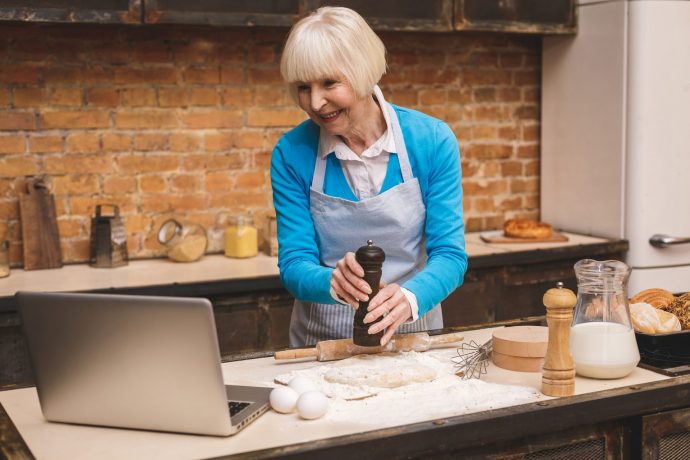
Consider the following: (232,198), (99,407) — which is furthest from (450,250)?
(232,198)

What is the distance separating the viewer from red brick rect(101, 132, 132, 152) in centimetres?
379

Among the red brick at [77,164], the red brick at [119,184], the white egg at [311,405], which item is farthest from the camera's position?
the red brick at [119,184]

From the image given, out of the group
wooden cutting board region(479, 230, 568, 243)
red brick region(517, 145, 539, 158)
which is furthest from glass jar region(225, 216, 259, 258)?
red brick region(517, 145, 539, 158)

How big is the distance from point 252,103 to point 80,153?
0.80 m

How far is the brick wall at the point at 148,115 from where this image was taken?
3.65m

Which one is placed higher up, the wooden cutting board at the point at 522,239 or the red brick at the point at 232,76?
the red brick at the point at 232,76

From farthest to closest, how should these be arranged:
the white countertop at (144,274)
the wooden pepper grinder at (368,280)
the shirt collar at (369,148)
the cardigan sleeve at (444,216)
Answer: the white countertop at (144,274)
the shirt collar at (369,148)
the cardigan sleeve at (444,216)
the wooden pepper grinder at (368,280)

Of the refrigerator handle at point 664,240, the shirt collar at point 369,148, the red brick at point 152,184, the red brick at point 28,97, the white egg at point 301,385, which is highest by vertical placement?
the red brick at point 28,97

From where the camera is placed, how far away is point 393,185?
8.16ft

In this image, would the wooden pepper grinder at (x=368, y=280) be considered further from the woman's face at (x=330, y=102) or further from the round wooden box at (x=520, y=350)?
the woman's face at (x=330, y=102)

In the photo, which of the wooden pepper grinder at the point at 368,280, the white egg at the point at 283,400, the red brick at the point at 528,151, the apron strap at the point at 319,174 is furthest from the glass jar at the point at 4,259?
the red brick at the point at 528,151

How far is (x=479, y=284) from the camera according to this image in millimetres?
3865

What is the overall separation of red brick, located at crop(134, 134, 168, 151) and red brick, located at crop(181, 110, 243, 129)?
0.12 meters

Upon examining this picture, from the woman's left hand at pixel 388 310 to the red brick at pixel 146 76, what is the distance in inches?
83.8
